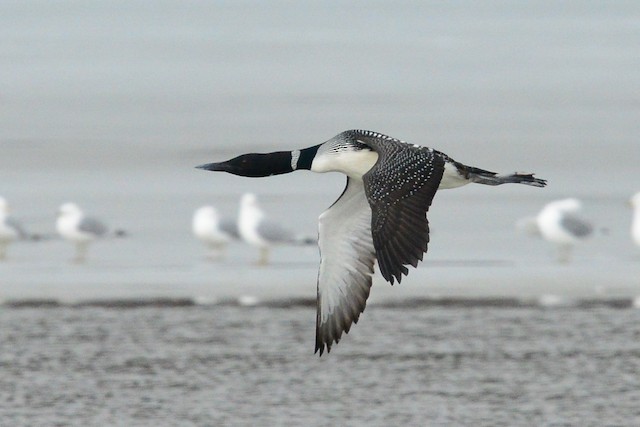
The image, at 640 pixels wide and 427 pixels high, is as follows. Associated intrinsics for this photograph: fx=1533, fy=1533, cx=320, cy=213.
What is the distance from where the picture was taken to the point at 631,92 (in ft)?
84.0

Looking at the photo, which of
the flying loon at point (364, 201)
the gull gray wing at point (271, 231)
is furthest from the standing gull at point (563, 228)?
the flying loon at point (364, 201)

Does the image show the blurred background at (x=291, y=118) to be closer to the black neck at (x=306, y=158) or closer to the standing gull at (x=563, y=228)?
the standing gull at (x=563, y=228)

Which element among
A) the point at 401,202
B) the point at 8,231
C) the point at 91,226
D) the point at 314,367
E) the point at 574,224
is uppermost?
the point at 574,224

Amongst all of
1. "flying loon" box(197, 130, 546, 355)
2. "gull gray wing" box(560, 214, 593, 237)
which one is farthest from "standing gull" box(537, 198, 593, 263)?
"flying loon" box(197, 130, 546, 355)

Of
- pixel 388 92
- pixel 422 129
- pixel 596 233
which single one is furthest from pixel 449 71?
pixel 596 233

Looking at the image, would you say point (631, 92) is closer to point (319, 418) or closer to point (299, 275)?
point (299, 275)

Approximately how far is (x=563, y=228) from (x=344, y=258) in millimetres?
7367

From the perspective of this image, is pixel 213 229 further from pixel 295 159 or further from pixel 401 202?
pixel 401 202

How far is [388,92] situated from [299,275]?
12357 millimetres

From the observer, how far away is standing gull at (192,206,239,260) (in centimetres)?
1434

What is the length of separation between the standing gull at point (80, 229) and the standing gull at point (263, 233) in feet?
4.44

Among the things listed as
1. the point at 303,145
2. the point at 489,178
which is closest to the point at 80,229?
the point at 303,145

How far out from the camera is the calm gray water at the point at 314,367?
→ 31.4ft

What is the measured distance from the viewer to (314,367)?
34.7 ft
